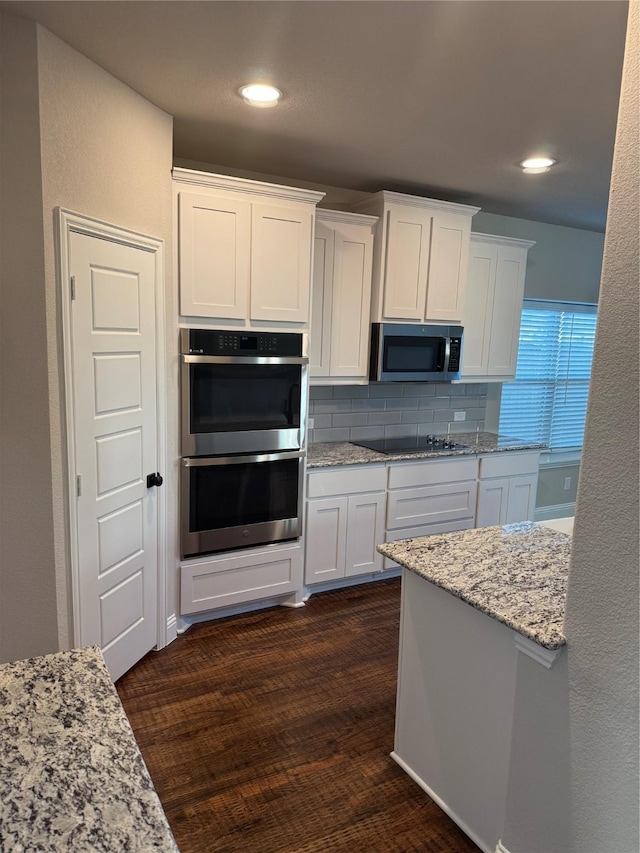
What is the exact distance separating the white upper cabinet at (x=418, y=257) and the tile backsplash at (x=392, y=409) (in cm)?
59

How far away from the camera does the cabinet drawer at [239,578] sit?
3158mm

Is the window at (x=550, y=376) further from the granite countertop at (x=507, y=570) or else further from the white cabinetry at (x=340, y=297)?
the granite countertop at (x=507, y=570)

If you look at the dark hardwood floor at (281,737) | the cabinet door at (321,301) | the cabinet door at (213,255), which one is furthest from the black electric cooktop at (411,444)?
the cabinet door at (213,255)

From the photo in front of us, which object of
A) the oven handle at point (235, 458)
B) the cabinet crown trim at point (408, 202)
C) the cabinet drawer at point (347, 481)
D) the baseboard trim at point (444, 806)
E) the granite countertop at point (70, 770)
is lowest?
the baseboard trim at point (444, 806)

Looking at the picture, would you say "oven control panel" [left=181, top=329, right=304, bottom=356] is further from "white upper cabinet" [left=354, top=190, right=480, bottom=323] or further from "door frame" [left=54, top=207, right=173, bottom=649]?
"white upper cabinet" [left=354, top=190, right=480, bottom=323]

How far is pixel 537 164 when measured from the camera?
10.6 feet

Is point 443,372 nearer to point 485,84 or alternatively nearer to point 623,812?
Answer: point 485,84

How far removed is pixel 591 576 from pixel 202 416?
6.91ft

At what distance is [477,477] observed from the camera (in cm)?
418

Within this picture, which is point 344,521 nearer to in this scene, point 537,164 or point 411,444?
point 411,444

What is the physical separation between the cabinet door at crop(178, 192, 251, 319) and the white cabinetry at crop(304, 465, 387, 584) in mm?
1145

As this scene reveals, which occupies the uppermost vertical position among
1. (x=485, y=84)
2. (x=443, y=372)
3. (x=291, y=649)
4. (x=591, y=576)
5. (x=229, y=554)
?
(x=485, y=84)

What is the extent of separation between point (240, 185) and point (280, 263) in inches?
17.4

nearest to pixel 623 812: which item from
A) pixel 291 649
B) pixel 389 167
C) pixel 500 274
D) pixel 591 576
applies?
pixel 591 576
